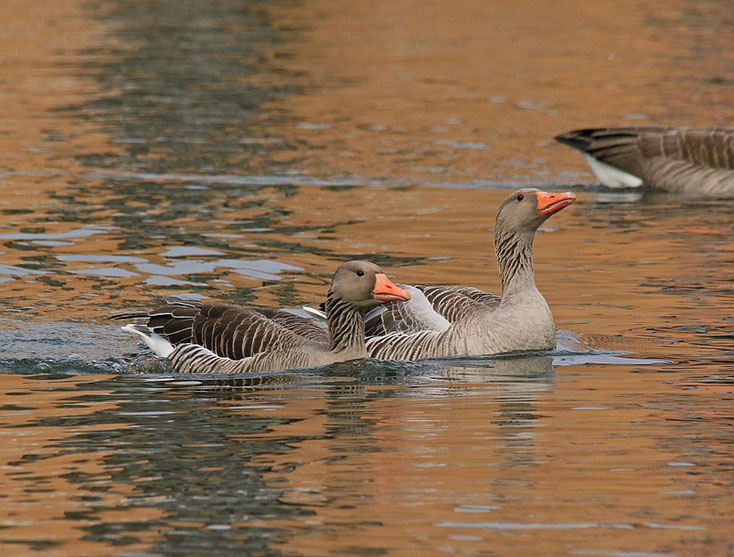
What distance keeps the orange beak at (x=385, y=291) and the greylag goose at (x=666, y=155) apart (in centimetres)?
1064

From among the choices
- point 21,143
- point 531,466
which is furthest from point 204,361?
point 21,143

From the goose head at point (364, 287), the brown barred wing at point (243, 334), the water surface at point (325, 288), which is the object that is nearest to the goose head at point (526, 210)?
the water surface at point (325, 288)

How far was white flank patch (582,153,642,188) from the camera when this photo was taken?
23750mm

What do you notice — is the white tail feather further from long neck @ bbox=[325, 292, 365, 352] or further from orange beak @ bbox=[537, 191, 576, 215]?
orange beak @ bbox=[537, 191, 576, 215]

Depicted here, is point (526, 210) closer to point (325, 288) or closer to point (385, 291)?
point (385, 291)

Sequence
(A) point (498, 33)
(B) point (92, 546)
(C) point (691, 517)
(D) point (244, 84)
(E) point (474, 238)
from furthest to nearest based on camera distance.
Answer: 1. (A) point (498, 33)
2. (D) point (244, 84)
3. (E) point (474, 238)
4. (C) point (691, 517)
5. (B) point (92, 546)

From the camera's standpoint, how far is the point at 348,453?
32.1ft

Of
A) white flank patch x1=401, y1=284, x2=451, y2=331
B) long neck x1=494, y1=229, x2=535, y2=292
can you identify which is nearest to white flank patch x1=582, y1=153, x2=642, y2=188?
long neck x1=494, y1=229, x2=535, y2=292

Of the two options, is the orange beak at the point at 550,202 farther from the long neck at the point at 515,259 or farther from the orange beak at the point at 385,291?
the orange beak at the point at 385,291

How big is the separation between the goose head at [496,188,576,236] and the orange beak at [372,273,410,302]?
169 cm

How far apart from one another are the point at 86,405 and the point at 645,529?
5.01 m

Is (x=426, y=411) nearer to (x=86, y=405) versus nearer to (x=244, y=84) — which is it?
(x=86, y=405)

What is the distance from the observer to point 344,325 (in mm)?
13102

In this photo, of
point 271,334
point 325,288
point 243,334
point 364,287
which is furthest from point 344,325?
point 325,288
